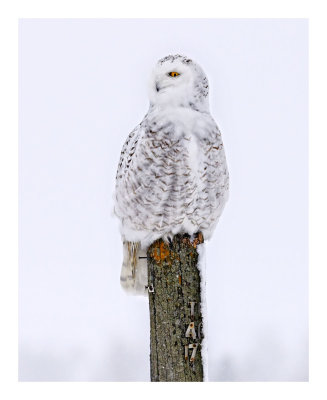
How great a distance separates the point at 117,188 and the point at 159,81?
29.3 inches

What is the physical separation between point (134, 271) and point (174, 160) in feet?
3.10

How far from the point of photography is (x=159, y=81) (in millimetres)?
3143

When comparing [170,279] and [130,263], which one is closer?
[170,279]

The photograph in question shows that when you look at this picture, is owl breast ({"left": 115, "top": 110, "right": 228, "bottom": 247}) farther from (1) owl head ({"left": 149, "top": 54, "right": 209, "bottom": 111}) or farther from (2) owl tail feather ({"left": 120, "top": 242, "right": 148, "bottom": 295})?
(2) owl tail feather ({"left": 120, "top": 242, "right": 148, "bottom": 295})

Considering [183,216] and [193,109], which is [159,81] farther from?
[183,216]

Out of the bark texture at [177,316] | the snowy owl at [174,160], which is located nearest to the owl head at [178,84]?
the snowy owl at [174,160]

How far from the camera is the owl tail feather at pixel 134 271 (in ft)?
11.8

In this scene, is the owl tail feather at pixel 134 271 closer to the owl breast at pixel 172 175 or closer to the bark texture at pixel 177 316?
the owl breast at pixel 172 175

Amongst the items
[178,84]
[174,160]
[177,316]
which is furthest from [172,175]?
[177,316]

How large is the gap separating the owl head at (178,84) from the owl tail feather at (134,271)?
994 millimetres

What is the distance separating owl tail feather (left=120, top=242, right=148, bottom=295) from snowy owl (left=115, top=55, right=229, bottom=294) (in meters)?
0.21

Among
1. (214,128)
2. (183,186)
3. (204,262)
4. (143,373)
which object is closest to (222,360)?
(143,373)

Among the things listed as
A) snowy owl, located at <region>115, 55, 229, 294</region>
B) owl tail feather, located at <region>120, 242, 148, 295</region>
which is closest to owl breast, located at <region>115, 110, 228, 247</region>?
snowy owl, located at <region>115, 55, 229, 294</region>

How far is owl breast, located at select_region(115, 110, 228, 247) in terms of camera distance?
3.16 meters
